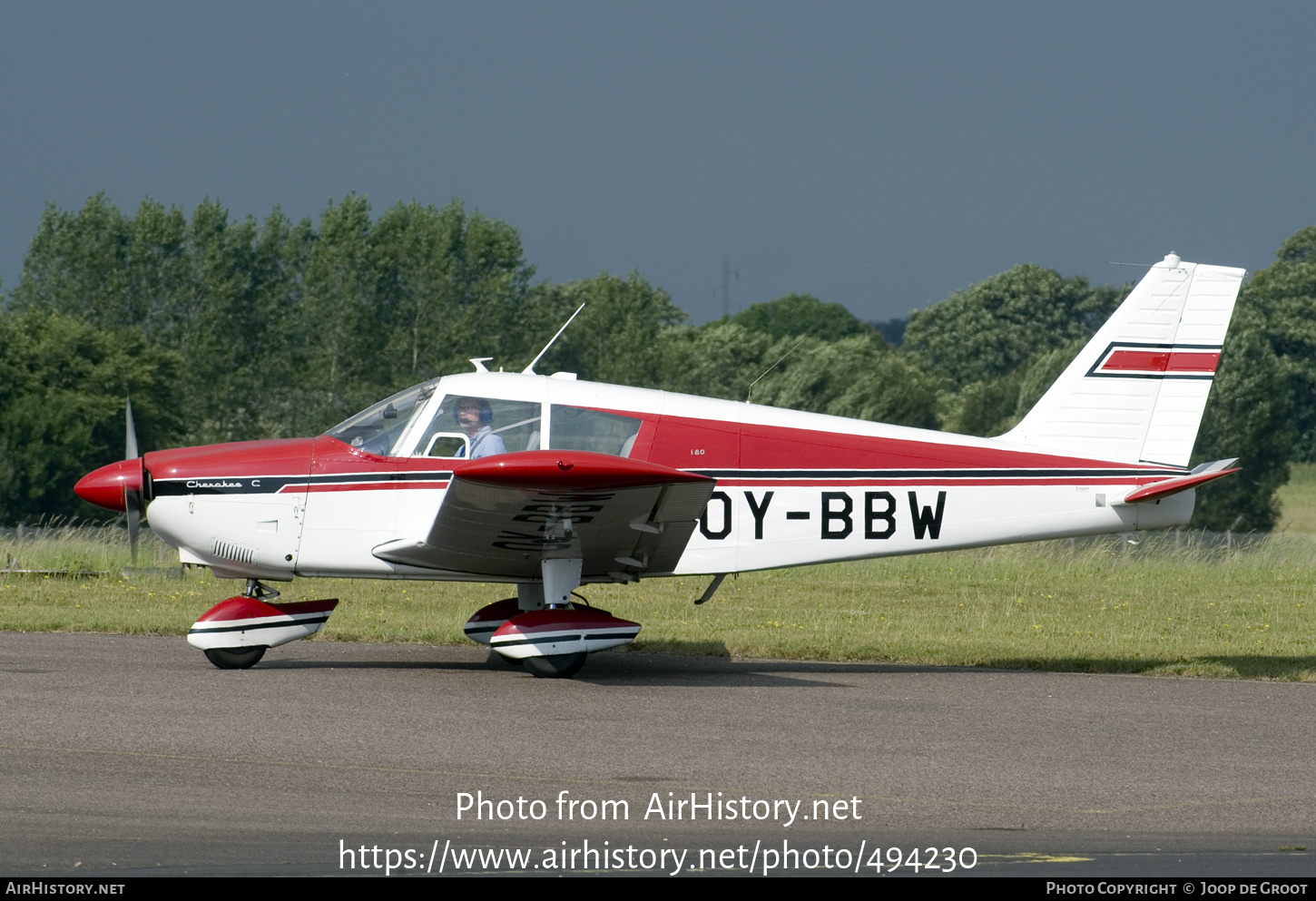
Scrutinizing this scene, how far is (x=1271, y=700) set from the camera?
31.3 feet

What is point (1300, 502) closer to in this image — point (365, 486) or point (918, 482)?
point (918, 482)

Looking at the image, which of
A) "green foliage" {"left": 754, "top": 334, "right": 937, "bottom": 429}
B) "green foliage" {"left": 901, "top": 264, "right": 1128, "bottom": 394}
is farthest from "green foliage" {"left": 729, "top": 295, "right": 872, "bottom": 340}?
"green foliage" {"left": 754, "top": 334, "right": 937, "bottom": 429}

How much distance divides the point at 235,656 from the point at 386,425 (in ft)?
6.27

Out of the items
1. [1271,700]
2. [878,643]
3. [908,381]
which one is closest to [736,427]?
[878,643]

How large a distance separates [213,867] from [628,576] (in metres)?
5.60

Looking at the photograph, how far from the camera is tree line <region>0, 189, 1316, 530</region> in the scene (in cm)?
3966

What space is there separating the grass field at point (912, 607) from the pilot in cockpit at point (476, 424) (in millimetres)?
2711

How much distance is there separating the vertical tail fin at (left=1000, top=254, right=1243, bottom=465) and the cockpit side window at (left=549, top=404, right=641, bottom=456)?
115 inches

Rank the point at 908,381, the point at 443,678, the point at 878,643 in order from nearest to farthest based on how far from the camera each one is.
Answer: the point at 443,678 < the point at 878,643 < the point at 908,381

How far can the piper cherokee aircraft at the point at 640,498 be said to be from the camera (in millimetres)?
9539

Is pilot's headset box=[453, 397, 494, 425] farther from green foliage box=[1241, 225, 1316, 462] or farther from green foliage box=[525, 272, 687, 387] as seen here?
green foliage box=[1241, 225, 1316, 462]

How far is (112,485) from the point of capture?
9453 mm

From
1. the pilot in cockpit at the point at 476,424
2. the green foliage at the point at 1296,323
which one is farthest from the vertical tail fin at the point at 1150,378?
the green foliage at the point at 1296,323
